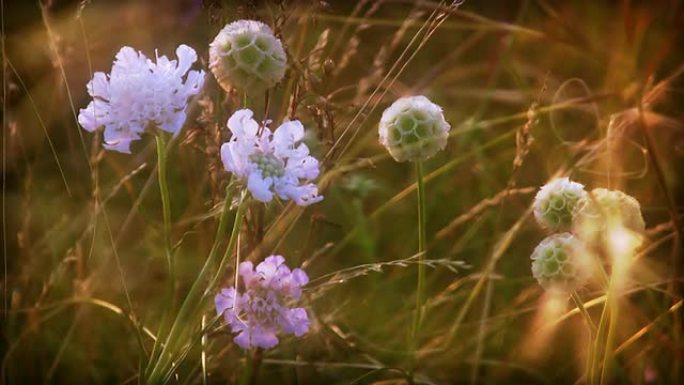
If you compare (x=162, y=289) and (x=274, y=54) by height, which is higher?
(x=274, y=54)

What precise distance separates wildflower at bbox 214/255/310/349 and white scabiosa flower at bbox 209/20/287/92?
191mm

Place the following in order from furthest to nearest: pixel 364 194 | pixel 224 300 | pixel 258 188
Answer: pixel 364 194 < pixel 224 300 < pixel 258 188

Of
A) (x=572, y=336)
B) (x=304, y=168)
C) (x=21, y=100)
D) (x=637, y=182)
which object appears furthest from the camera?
(x=21, y=100)

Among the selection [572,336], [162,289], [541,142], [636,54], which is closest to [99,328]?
[162,289]

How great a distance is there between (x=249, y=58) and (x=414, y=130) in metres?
0.23

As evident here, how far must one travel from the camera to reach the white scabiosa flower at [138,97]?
2.99ft

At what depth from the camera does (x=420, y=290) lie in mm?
1092

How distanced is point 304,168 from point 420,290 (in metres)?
0.25

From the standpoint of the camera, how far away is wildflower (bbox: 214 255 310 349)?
3.27 ft

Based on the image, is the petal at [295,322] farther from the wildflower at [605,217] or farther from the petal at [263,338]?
the wildflower at [605,217]

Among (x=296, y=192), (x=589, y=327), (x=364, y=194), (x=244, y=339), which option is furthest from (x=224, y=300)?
(x=364, y=194)

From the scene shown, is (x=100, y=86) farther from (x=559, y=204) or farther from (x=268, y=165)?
(x=559, y=204)

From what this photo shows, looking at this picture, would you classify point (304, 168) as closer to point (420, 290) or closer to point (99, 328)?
point (420, 290)

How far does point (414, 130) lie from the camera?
1074mm
